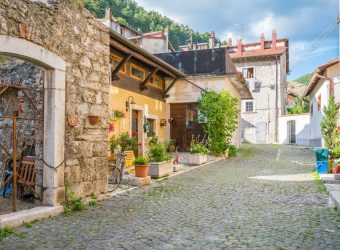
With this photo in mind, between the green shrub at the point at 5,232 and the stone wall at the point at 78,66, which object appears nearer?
the green shrub at the point at 5,232

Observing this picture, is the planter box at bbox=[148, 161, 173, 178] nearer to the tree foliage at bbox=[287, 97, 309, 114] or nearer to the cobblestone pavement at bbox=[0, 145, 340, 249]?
the cobblestone pavement at bbox=[0, 145, 340, 249]

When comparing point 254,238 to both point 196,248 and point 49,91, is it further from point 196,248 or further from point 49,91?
point 49,91

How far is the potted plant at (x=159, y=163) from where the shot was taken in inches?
331

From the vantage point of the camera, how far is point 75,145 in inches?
211

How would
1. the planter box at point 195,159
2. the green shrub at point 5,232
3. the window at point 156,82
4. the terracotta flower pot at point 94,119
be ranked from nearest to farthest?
the green shrub at point 5,232 → the terracotta flower pot at point 94,119 → the planter box at point 195,159 → the window at point 156,82

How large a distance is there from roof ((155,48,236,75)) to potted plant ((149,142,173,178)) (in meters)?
7.29

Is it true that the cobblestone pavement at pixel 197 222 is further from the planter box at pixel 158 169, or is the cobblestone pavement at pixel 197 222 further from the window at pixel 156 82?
the window at pixel 156 82

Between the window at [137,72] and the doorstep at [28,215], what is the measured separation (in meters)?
7.76

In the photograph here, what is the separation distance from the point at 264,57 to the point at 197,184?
77.9 feet

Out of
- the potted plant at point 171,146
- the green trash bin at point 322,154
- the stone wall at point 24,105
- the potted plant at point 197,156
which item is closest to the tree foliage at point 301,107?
the potted plant at point 171,146

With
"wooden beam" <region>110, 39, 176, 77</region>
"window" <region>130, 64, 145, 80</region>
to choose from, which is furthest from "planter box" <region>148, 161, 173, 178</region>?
"window" <region>130, 64, 145, 80</region>

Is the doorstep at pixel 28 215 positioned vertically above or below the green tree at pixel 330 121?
below

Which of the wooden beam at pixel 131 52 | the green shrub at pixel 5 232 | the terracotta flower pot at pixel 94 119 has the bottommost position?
the green shrub at pixel 5 232

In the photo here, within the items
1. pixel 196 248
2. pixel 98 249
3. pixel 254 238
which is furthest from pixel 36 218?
pixel 254 238
